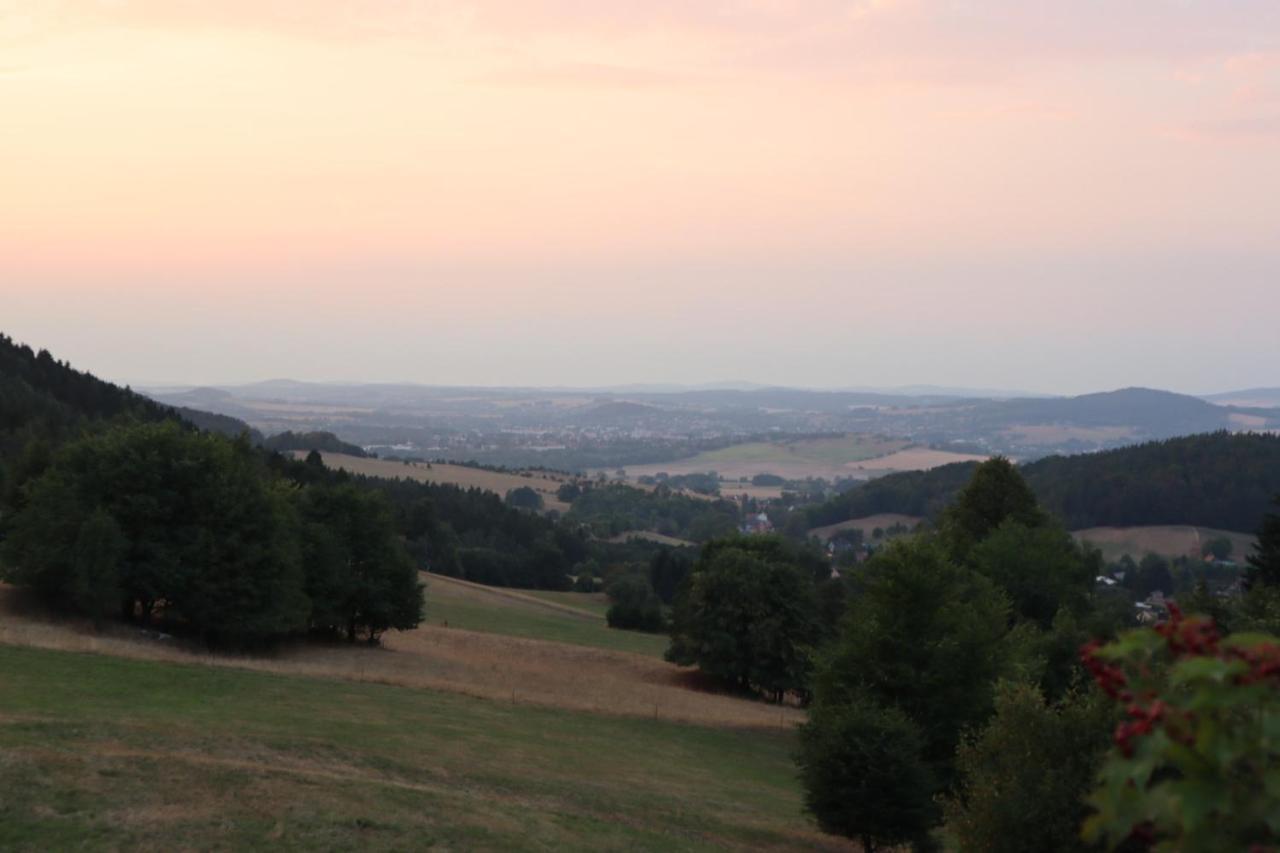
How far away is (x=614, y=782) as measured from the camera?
32.0 metres

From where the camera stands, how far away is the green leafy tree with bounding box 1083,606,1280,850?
4.51 meters

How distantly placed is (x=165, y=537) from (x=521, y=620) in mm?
41211

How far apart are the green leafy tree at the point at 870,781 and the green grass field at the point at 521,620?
45.1 metres

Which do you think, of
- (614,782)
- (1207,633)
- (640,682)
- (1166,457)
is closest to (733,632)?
(640,682)

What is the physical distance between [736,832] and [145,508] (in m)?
30.4

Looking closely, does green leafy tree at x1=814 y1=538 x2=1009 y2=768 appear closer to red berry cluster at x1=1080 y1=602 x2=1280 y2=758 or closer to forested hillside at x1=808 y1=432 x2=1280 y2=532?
red berry cluster at x1=1080 y1=602 x2=1280 y2=758

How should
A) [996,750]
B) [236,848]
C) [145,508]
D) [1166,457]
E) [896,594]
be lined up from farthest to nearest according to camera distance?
[1166,457], [145,508], [896,594], [996,750], [236,848]

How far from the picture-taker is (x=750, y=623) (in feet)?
198

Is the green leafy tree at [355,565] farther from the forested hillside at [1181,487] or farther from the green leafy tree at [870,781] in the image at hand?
the forested hillside at [1181,487]

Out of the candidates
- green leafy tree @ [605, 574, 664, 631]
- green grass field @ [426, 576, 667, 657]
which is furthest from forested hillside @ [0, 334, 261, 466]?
green leafy tree @ [605, 574, 664, 631]

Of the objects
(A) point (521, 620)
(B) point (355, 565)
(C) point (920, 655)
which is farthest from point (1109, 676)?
(A) point (521, 620)

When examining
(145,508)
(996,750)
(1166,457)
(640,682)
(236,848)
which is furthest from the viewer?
(1166,457)

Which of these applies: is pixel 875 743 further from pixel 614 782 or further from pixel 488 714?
pixel 488 714

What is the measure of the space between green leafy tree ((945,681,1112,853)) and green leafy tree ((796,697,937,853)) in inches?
241
